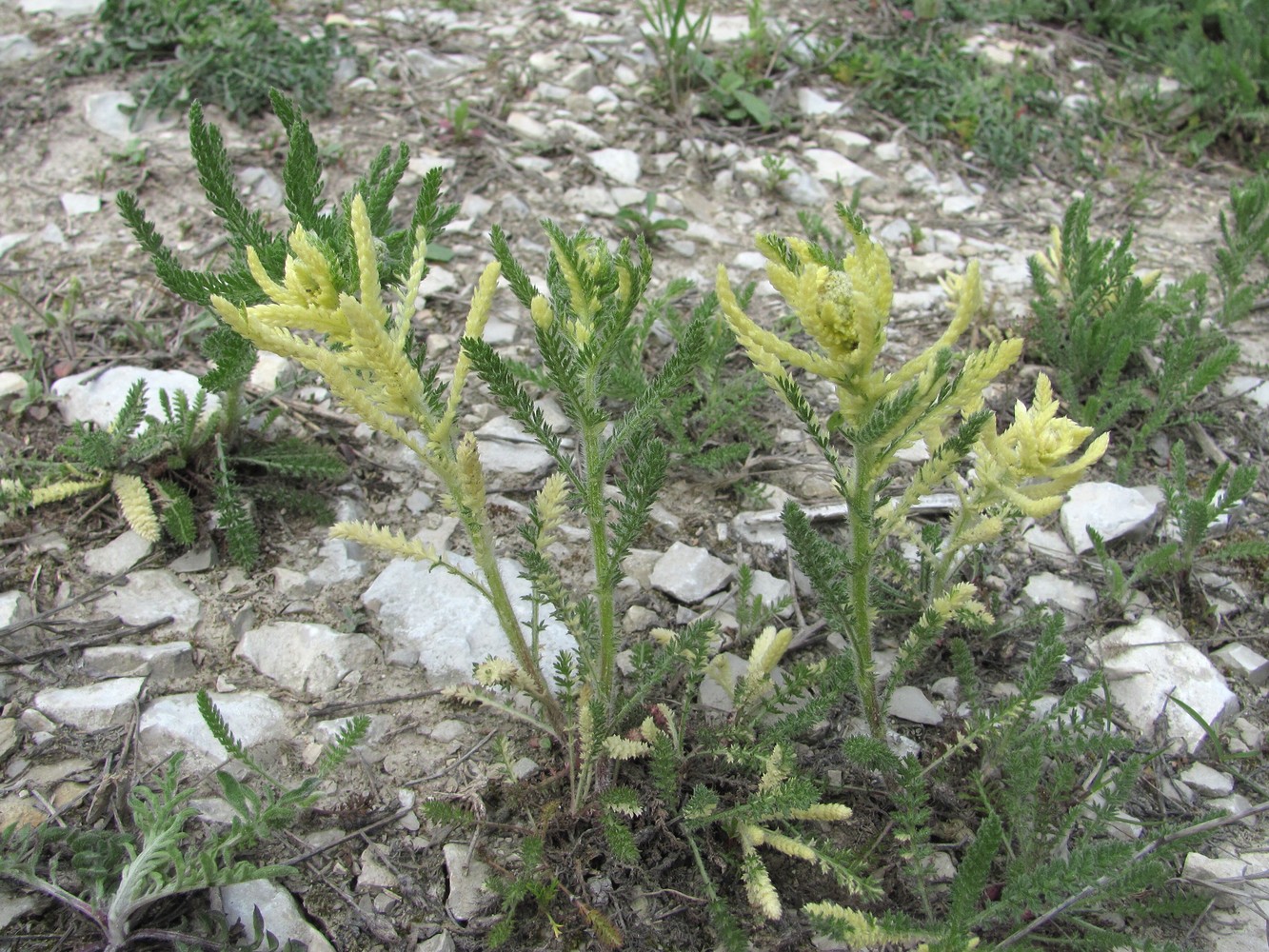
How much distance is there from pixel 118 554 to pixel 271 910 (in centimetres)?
118

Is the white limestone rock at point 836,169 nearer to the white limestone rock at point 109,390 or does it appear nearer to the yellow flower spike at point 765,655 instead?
the yellow flower spike at point 765,655

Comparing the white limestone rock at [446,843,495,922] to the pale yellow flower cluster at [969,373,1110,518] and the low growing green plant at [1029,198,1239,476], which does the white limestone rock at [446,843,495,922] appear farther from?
the low growing green plant at [1029,198,1239,476]

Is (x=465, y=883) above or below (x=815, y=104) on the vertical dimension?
below

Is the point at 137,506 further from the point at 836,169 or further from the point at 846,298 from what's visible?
the point at 836,169

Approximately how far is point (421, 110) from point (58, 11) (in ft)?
6.68

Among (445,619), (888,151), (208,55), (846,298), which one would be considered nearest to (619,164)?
(888,151)

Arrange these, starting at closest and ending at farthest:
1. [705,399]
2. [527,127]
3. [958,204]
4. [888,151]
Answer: [705,399] < [958,204] < [527,127] < [888,151]

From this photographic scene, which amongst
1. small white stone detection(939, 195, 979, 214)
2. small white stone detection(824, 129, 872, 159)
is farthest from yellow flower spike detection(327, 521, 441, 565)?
small white stone detection(824, 129, 872, 159)

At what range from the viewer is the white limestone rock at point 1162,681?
237 cm

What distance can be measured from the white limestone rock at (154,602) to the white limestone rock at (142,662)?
8cm

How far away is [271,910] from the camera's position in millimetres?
1891

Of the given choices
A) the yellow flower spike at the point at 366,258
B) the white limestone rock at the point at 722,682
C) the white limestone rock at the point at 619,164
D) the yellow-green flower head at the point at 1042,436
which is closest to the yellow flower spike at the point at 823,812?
the white limestone rock at the point at 722,682

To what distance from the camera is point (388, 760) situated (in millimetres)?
2199

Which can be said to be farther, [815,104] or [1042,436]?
[815,104]
